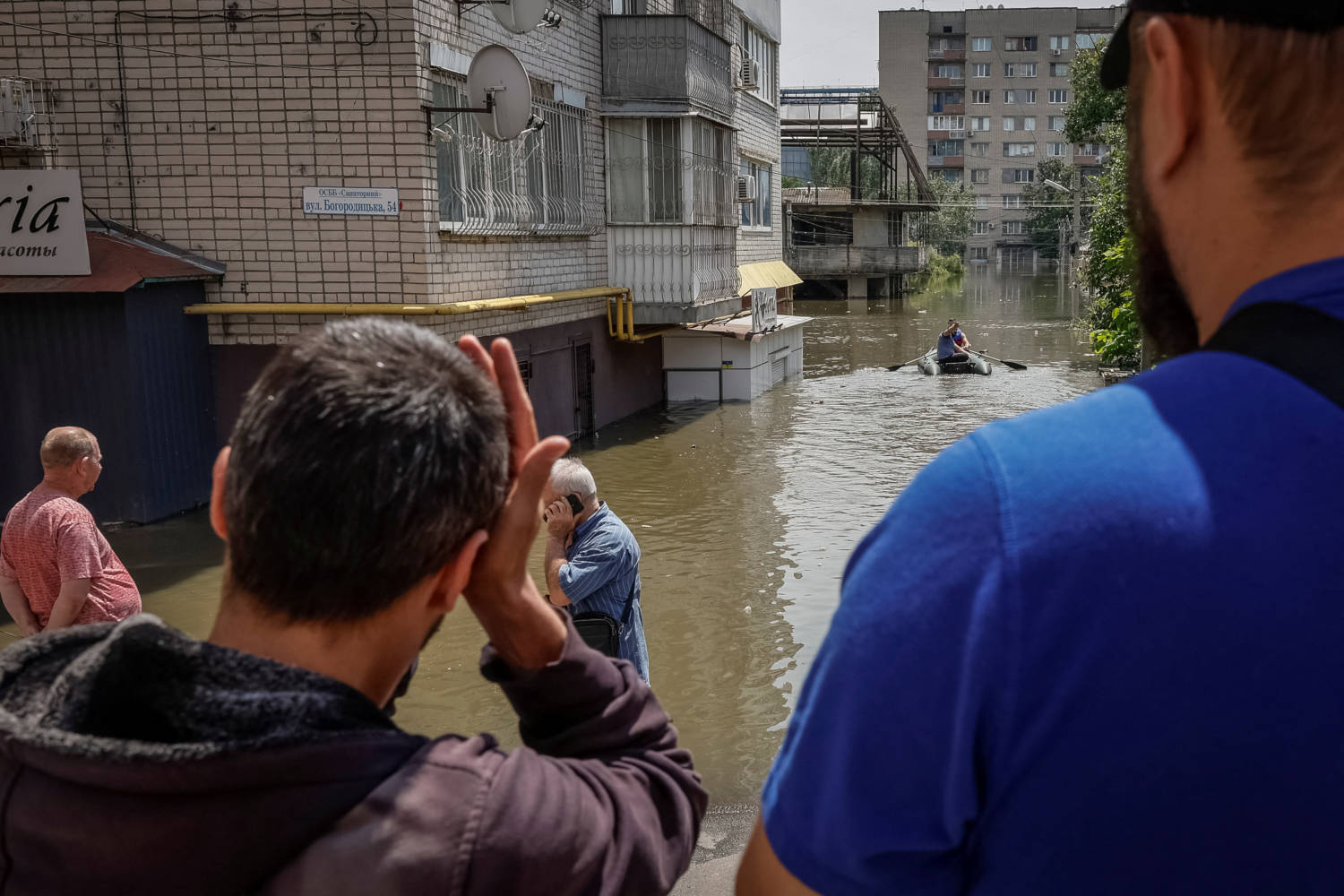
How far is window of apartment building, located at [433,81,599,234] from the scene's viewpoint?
12.0m

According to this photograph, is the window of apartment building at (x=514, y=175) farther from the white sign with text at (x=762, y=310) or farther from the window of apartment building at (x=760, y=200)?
the window of apartment building at (x=760, y=200)

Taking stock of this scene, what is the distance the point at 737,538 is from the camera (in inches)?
408

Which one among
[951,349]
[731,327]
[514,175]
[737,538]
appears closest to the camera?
[737,538]

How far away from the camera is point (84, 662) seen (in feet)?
3.92

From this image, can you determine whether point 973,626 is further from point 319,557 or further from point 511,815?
point 319,557

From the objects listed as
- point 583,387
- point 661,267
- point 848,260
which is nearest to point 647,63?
point 661,267

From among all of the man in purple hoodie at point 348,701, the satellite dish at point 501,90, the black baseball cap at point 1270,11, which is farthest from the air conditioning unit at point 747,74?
the black baseball cap at point 1270,11

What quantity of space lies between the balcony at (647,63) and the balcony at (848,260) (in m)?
34.2

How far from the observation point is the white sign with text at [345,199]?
36.6ft

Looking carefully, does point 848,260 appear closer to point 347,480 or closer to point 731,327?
point 731,327

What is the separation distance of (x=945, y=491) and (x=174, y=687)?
751mm

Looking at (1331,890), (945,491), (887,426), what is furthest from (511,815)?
(887,426)

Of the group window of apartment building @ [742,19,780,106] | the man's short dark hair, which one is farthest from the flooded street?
window of apartment building @ [742,19,780,106]

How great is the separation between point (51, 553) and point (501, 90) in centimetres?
756
